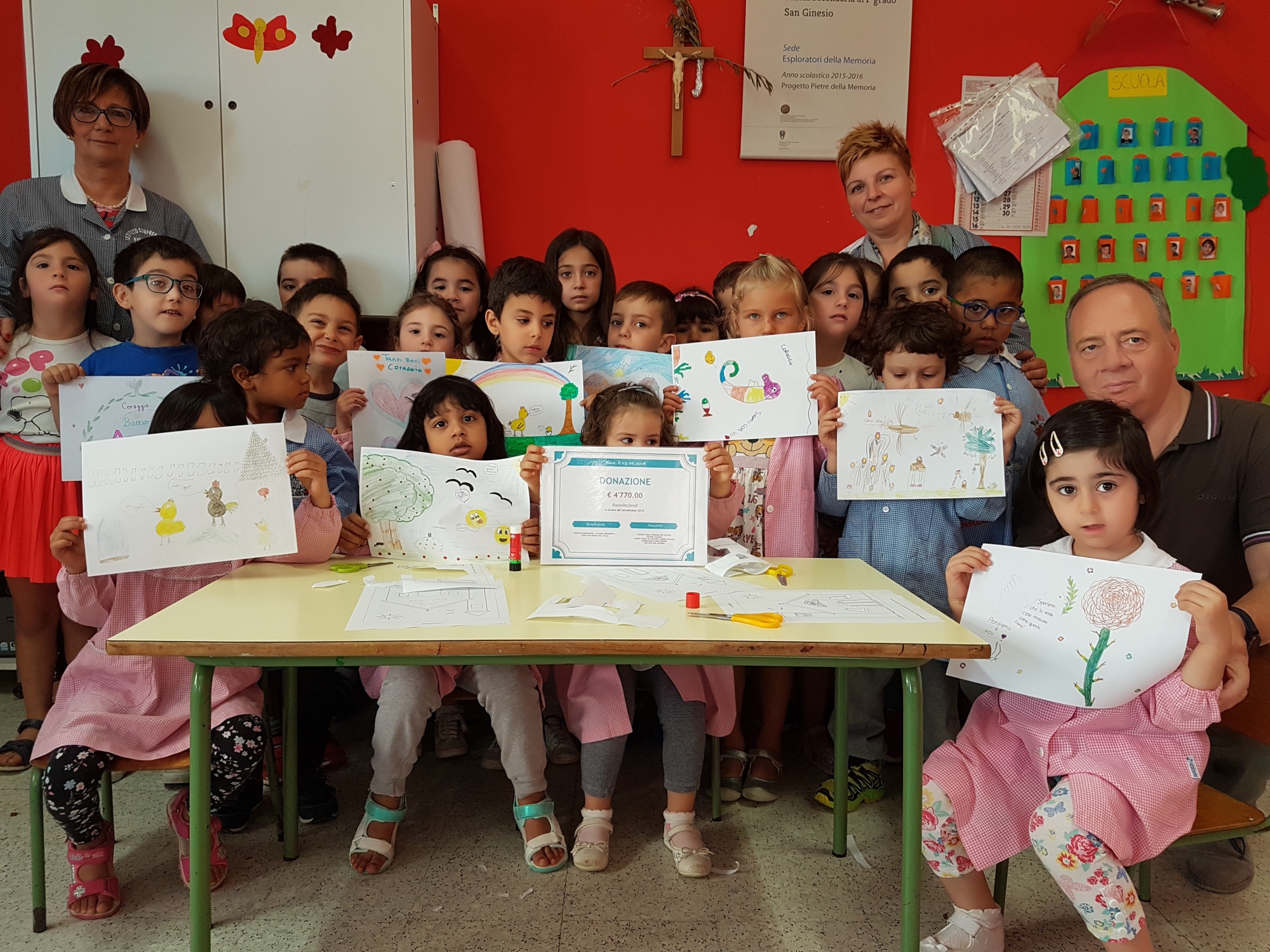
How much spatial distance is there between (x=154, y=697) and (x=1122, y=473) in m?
2.02

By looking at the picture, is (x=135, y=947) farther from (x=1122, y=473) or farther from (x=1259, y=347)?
(x=1259, y=347)

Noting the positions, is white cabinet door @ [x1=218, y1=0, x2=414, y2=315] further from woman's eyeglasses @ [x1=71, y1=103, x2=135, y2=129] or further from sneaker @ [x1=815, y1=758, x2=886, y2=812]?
sneaker @ [x1=815, y1=758, x2=886, y2=812]

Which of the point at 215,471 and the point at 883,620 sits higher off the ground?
the point at 215,471

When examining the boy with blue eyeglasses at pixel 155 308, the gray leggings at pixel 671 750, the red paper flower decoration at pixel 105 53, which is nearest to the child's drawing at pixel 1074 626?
the gray leggings at pixel 671 750

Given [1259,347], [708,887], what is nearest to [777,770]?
[708,887]

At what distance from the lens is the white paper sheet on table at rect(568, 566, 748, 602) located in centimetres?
175

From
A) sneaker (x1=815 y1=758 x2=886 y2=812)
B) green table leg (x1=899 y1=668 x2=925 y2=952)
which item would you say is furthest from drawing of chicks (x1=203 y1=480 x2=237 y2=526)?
sneaker (x1=815 y1=758 x2=886 y2=812)

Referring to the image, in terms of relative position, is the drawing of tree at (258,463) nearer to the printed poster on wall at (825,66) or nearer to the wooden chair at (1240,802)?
the wooden chair at (1240,802)

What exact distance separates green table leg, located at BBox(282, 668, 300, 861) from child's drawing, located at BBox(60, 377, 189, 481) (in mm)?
791

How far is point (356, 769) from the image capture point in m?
A: 2.61

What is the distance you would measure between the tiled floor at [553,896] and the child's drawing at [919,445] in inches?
35.6

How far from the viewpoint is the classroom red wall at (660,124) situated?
3775mm

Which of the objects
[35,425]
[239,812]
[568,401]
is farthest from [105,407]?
[568,401]

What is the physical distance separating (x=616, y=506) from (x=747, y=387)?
0.54m
